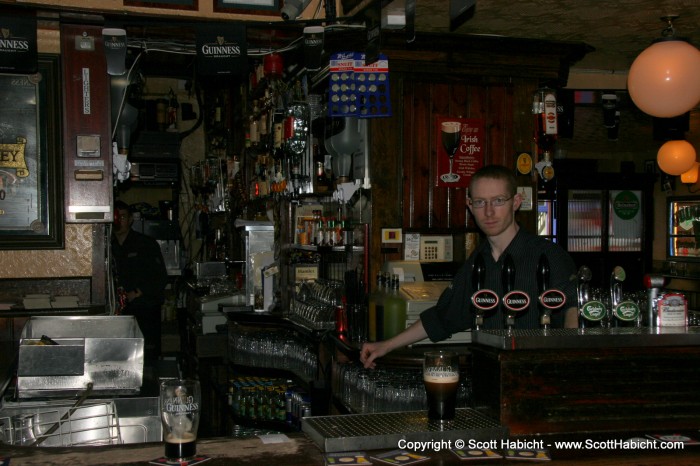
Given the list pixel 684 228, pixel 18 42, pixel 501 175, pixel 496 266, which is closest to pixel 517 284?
pixel 496 266

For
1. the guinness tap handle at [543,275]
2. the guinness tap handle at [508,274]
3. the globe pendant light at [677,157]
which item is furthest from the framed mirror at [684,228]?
the guinness tap handle at [508,274]

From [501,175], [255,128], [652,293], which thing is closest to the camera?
[652,293]

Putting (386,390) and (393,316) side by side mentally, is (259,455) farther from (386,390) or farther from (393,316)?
(393,316)

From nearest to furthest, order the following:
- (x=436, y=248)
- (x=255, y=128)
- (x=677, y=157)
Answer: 1. (x=436, y=248)
2. (x=255, y=128)
3. (x=677, y=157)

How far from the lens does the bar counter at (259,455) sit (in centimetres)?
196

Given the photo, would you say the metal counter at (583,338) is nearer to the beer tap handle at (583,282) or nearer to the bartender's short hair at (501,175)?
the beer tap handle at (583,282)

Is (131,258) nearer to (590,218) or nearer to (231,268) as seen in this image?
Answer: (231,268)

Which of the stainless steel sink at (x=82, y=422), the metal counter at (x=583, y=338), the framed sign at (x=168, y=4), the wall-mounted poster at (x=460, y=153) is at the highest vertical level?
the framed sign at (x=168, y=4)

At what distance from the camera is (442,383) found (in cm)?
226

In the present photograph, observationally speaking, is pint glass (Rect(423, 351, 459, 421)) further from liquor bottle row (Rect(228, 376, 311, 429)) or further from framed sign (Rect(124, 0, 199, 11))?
framed sign (Rect(124, 0, 199, 11))

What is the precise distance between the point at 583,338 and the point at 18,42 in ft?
13.5

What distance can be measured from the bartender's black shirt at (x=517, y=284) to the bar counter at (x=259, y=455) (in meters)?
0.98

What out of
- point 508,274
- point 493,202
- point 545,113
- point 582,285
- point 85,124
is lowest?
point 582,285

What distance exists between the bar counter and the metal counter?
1.12ft
